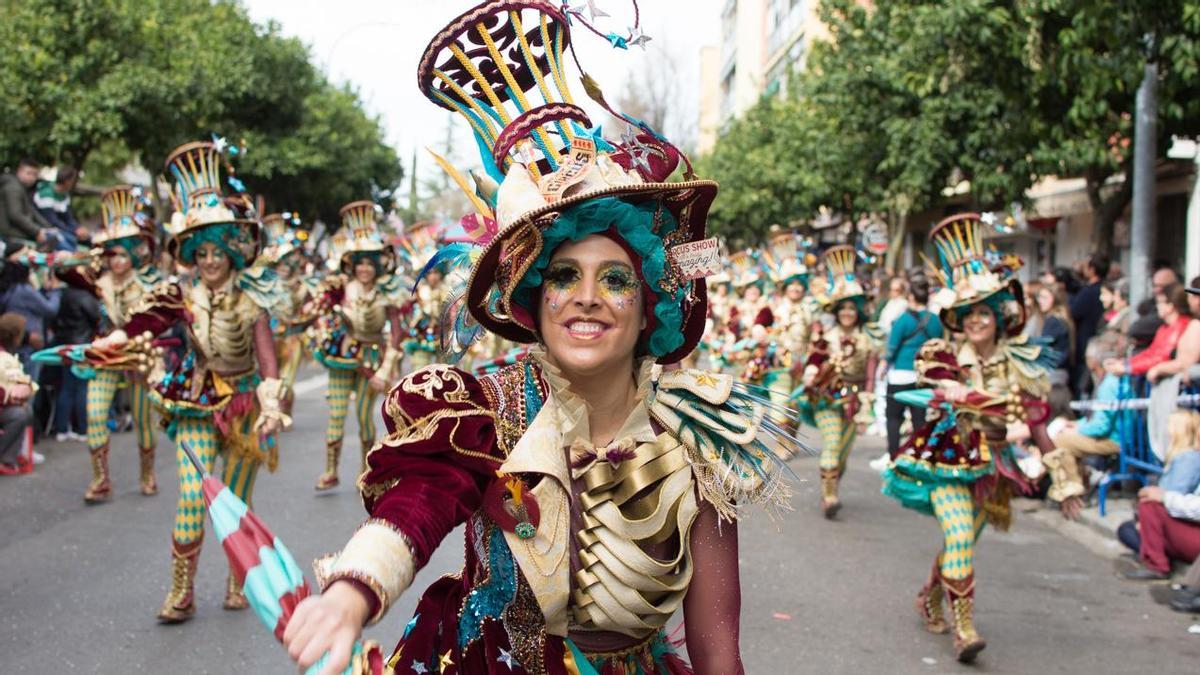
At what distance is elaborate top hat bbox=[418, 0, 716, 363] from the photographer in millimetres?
2570

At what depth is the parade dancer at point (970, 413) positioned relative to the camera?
6258mm

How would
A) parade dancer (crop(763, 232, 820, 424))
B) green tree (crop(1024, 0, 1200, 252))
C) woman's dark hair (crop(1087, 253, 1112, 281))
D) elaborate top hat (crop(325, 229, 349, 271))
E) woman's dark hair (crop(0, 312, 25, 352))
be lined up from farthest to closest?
woman's dark hair (crop(1087, 253, 1112, 281)), elaborate top hat (crop(325, 229, 349, 271)), parade dancer (crop(763, 232, 820, 424)), green tree (crop(1024, 0, 1200, 252)), woman's dark hair (crop(0, 312, 25, 352))

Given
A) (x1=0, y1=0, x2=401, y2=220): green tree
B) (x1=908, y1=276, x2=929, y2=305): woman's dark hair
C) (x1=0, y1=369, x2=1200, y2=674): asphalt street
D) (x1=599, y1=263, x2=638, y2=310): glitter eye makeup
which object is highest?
(x1=0, y1=0, x2=401, y2=220): green tree

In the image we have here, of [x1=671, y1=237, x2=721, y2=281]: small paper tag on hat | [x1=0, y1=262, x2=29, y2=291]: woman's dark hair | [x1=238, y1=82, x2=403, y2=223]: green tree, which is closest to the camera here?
[x1=671, y1=237, x2=721, y2=281]: small paper tag on hat

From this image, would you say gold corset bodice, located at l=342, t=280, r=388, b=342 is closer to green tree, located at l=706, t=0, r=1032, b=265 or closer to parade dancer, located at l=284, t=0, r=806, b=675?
green tree, located at l=706, t=0, r=1032, b=265

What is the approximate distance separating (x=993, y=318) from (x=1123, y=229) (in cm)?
1243

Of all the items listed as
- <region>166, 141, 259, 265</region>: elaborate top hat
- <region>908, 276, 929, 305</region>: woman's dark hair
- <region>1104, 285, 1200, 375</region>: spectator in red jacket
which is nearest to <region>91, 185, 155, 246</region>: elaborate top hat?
<region>166, 141, 259, 265</region>: elaborate top hat

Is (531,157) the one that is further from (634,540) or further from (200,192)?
(200,192)

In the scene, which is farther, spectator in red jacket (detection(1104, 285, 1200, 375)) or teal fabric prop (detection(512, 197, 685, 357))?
spectator in red jacket (detection(1104, 285, 1200, 375))

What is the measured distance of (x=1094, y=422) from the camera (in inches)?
384

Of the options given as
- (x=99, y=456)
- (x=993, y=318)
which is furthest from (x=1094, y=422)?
(x=99, y=456)

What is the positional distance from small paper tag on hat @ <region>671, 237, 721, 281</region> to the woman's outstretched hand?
1.19m

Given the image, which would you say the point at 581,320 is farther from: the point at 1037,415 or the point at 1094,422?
the point at 1094,422

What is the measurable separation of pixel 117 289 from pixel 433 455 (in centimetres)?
871
